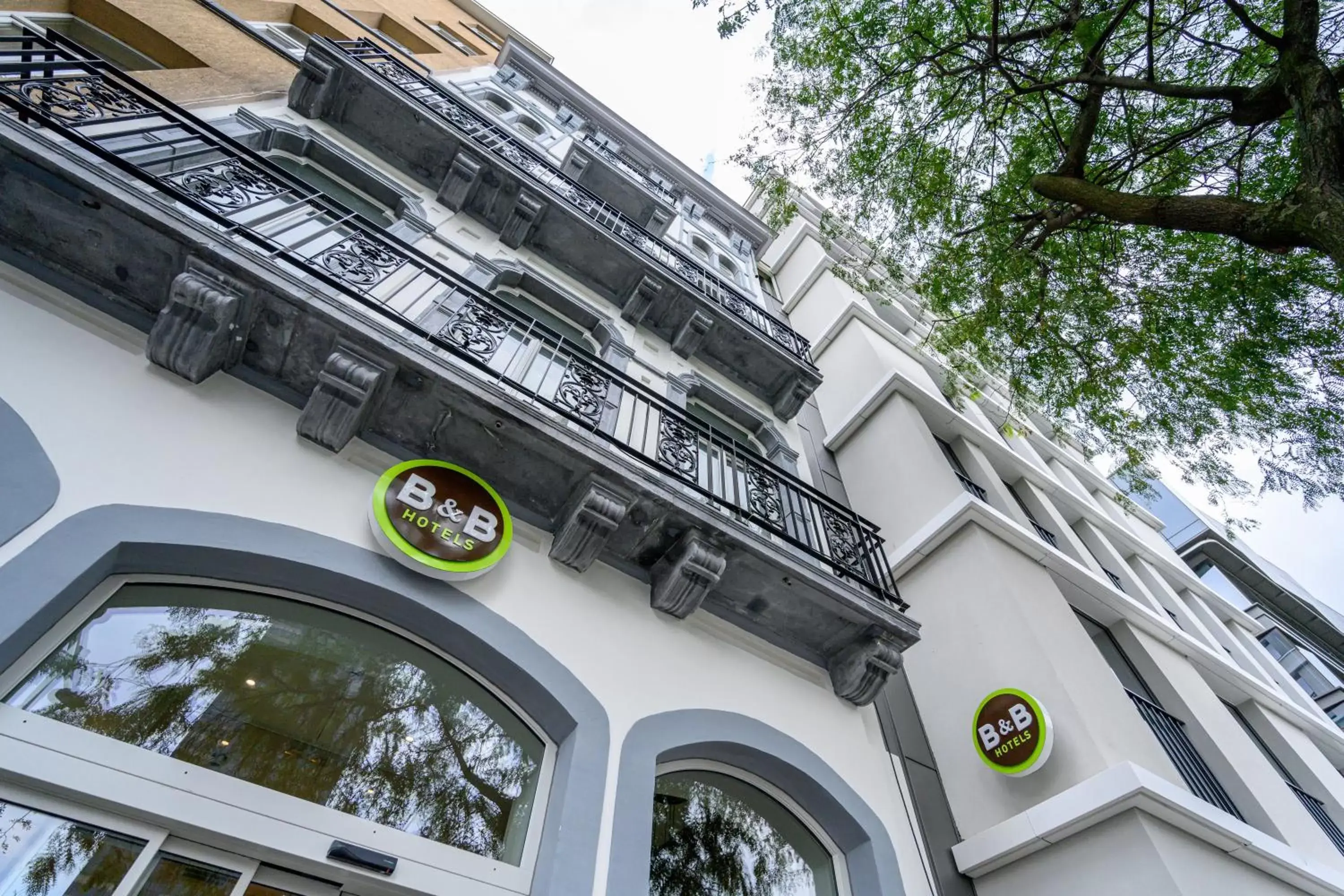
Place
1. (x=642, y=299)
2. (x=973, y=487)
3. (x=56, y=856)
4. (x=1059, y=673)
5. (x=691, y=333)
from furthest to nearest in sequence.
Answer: (x=691, y=333)
(x=973, y=487)
(x=642, y=299)
(x=1059, y=673)
(x=56, y=856)

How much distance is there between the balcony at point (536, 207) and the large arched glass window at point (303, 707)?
626 cm

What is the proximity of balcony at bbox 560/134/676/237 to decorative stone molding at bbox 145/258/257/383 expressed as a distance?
30.6ft

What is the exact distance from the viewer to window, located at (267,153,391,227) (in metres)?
7.49

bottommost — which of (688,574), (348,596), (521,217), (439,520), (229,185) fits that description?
(348,596)

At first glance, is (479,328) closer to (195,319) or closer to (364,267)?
(364,267)

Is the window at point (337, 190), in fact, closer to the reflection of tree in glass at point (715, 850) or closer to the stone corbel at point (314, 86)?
the stone corbel at point (314, 86)

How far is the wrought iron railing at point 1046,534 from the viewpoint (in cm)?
984

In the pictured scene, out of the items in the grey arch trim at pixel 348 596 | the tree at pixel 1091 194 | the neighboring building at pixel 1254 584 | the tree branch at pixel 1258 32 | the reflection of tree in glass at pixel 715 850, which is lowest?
the reflection of tree in glass at pixel 715 850

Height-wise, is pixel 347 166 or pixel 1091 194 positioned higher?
pixel 1091 194

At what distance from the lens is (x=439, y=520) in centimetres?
454

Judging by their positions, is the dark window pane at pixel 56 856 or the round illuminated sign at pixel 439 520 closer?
the dark window pane at pixel 56 856

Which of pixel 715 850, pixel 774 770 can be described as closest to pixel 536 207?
pixel 774 770

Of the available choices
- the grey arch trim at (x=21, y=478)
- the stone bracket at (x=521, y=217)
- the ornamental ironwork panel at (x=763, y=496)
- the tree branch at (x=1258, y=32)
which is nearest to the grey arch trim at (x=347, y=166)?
the stone bracket at (x=521, y=217)

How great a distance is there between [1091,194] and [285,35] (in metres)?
12.5
